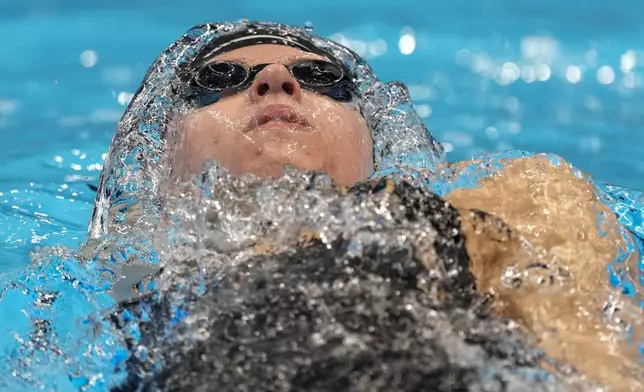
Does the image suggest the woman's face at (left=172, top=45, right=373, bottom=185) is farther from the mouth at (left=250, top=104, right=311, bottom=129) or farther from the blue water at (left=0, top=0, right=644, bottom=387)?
the blue water at (left=0, top=0, right=644, bottom=387)

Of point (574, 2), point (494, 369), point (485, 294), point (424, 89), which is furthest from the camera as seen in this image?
point (574, 2)

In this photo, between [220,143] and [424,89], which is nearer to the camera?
[220,143]

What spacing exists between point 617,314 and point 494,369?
29 cm

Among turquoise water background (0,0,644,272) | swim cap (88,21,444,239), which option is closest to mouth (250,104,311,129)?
swim cap (88,21,444,239)

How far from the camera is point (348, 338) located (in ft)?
3.29

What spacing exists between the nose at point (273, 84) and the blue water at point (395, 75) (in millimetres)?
906

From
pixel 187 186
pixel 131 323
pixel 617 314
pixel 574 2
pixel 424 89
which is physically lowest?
pixel 617 314

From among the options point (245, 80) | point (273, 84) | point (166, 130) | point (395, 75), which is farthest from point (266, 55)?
point (395, 75)

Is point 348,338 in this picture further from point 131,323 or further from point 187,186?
point 187,186

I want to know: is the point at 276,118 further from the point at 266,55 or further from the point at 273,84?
the point at 266,55

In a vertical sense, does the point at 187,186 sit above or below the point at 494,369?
above

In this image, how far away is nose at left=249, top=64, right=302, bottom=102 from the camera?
1578 mm

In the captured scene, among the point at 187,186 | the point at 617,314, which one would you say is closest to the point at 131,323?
the point at 187,186

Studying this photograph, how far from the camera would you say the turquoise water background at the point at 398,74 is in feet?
8.77
